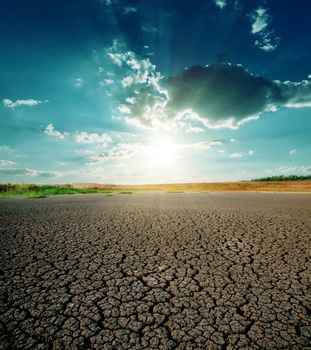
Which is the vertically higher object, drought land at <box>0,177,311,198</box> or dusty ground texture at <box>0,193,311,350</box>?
drought land at <box>0,177,311,198</box>

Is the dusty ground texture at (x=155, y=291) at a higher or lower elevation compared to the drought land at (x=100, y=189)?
lower

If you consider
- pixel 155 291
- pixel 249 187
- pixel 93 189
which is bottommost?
pixel 155 291

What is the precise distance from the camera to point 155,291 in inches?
109

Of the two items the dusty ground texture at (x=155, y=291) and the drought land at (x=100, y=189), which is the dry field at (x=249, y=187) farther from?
the dusty ground texture at (x=155, y=291)

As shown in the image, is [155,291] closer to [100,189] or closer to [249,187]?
[100,189]

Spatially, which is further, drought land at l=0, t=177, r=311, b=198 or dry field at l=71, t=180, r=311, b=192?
dry field at l=71, t=180, r=311, b=192

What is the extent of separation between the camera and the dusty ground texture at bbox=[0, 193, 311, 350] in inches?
78.3

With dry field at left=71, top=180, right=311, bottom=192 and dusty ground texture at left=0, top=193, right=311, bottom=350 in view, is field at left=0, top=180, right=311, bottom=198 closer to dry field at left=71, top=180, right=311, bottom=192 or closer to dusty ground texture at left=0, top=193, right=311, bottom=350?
dry field at left=71, top=180, right=311, bottom=192

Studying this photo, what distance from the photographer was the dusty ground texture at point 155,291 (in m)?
1.99

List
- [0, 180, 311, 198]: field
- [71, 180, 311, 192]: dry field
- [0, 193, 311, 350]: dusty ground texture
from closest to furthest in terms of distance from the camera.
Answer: [0, 193, 311, 350]: dusty ground texture < [0, 180, 311, 198]: field < [71, 180, 311, 192]: dry field

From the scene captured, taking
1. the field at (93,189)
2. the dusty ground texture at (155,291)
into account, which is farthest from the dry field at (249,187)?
the dusty ground texture at (155,291)

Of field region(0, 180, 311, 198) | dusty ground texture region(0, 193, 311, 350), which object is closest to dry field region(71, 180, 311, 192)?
field region(0, 180, 311, 198)

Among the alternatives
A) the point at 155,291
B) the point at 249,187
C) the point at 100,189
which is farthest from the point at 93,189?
the point at 155,291

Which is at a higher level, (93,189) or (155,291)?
(93,189)
